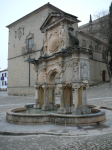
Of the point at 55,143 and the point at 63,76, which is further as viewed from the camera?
the point at 63,76

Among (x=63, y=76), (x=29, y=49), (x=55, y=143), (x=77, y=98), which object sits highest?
(x=29, y=49)

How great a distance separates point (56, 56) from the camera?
802 centimetres

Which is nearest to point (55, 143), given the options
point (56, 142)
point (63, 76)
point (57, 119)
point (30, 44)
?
point (56, 142)

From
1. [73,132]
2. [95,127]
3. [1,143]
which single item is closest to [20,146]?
[1,143]

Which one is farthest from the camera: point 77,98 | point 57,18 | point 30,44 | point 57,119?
point 30,44

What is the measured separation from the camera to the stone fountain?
6562 mm

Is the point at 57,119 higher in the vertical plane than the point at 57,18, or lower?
lower

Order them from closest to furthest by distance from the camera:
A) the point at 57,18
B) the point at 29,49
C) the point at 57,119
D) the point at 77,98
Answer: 1. the point at 57,119
2. the point at 77,98
3. the point at 57,18
4. the point at 29,49

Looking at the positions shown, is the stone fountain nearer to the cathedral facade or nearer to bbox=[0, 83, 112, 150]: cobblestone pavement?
bbox=[0, 83, 112, 150]: cobblestone pavement

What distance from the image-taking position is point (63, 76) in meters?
7.75

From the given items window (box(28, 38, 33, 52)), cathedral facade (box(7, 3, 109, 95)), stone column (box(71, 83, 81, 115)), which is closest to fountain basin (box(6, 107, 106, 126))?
stone column (box(71, 83, 81, 115))

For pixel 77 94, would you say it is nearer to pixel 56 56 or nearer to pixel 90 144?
pixel 56 56

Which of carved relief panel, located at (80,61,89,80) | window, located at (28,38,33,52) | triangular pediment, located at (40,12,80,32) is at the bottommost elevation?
carved relief panel, located at (80,61,89,80)

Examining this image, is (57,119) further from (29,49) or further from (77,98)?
(29,49)
